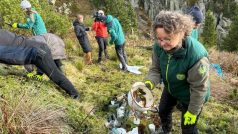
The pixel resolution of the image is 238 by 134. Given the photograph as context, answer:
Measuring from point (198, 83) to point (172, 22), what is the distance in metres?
0.74

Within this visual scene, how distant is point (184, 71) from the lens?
3.72m

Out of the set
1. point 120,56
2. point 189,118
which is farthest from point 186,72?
point 120,56

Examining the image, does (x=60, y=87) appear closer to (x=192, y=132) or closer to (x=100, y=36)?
(x=192, y=132)

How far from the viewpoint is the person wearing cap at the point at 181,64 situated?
10.9ft

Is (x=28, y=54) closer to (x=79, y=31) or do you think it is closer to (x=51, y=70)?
(x=51, y=70)

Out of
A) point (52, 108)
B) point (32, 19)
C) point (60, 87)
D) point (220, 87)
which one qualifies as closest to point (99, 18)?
point (32, 19)

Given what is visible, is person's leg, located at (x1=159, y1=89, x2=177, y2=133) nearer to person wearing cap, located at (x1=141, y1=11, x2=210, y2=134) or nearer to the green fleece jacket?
person wearing cap, located at (x1=141, y1=11, x2=210, y2=134)

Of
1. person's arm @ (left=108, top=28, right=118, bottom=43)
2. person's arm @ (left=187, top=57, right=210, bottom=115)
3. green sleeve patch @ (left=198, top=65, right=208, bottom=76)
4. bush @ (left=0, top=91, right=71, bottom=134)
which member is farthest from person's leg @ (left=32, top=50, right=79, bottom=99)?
person's arm @ (left=108, top=28, right=118, bottom=43)

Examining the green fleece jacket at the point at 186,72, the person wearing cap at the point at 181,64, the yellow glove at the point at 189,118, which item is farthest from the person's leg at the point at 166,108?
the yellow glove at the point at 189,118

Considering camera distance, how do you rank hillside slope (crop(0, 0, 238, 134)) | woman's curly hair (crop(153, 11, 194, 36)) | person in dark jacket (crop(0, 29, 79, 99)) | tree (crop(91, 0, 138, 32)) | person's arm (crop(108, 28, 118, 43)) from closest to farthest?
woman's curly hair (crop(153, 11, 194, 36))
hillside slope (crop(0, 0, 238, 134))
person in dark jacket (crop(0, 29, 79, 99))
person's arm (crop(108, 28, 118, 43))
tree (crop(91, 0, 138, 32))

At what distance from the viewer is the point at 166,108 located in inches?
184

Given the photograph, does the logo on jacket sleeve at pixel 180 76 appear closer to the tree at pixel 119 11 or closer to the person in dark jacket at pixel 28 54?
the person in dark jacket at pixel 28 54

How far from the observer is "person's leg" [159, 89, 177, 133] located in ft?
14.8

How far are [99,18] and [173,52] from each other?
7093 millimetres
